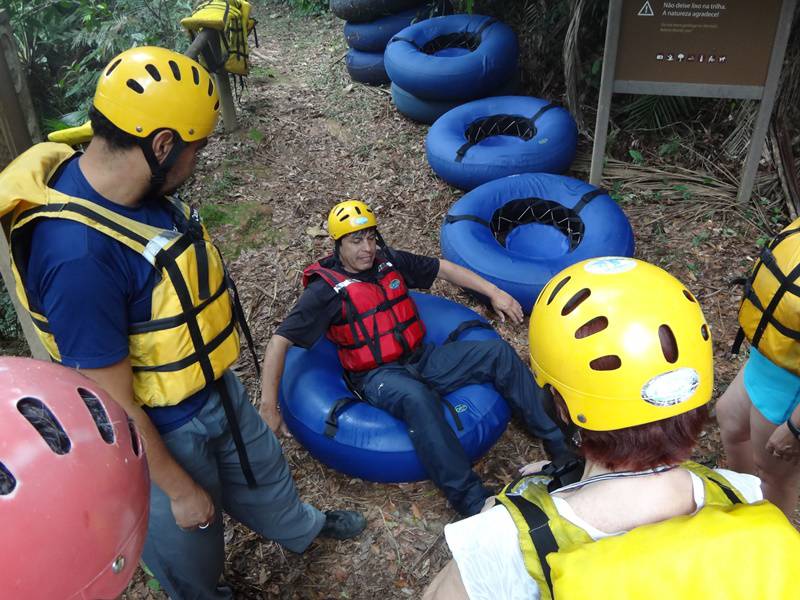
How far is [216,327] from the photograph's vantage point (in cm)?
210

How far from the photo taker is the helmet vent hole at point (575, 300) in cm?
156

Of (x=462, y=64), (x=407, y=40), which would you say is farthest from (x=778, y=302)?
(x=407, y=40)

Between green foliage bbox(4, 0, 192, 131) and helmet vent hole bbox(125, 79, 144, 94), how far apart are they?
3708 mm

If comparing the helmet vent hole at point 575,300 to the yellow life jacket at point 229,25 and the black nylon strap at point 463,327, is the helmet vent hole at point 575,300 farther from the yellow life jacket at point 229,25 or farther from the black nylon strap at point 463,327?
the yellow life jacket at point 229,25

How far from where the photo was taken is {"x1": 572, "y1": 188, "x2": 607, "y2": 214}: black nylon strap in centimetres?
459

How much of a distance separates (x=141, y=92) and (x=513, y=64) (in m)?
5.28

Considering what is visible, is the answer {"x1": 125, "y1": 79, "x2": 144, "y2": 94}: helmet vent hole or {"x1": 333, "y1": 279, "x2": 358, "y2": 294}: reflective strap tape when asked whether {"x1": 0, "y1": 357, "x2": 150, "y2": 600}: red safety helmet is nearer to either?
{"x1": 125, "y1": 79, "x2": 144, "y2": 94}: helmet vent hole

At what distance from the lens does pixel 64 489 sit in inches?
43.3

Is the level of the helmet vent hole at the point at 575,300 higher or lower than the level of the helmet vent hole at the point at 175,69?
lower

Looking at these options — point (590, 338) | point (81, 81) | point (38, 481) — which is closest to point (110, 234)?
point (38, 481)

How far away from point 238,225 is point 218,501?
3.25 metres

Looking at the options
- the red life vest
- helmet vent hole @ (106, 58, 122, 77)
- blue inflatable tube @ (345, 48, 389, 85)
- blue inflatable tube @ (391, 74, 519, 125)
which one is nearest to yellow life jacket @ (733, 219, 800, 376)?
the red life vest

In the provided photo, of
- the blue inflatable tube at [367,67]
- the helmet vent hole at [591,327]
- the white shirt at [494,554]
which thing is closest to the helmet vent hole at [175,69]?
the helmet vent hole at [591,327]

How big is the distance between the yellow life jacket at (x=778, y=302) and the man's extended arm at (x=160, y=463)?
2.04 meters
